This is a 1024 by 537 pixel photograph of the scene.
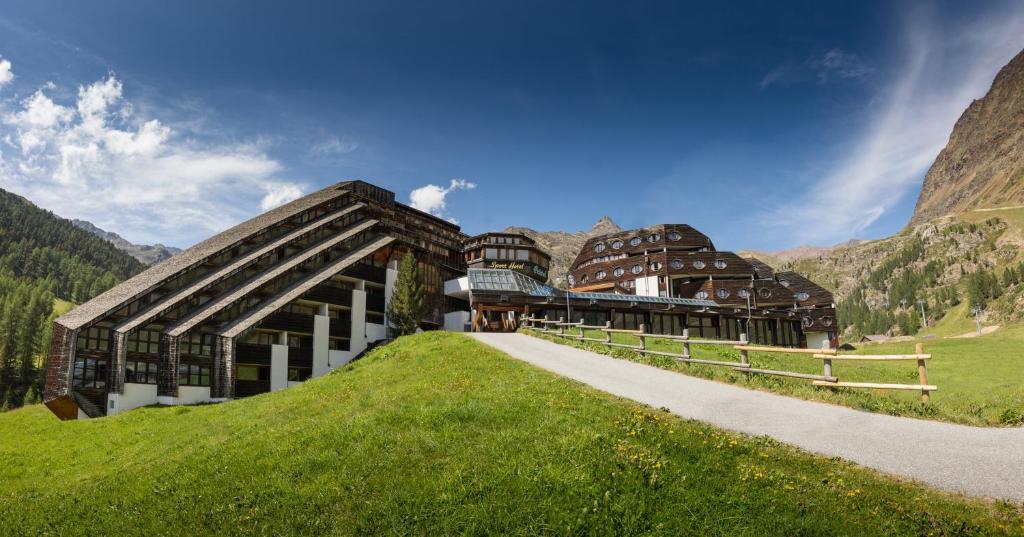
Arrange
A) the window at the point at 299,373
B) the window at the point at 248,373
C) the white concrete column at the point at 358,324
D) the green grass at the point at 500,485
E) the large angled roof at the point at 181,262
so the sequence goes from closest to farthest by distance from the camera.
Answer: the green grass at the point at 500,485
the large angled roof at the point at 181,262
the window at the point at 248,373
the window at the point at 299,373
the white concrete column at the point at 358,324

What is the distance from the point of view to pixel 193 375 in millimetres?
33281

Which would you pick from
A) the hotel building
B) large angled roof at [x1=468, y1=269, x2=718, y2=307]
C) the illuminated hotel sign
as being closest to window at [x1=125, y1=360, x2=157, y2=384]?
the hotel building

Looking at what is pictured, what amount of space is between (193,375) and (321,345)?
8774 millimetres

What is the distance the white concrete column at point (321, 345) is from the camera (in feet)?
129

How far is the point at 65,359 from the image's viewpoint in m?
30.2

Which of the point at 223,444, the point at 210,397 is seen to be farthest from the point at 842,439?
the point at 210,397

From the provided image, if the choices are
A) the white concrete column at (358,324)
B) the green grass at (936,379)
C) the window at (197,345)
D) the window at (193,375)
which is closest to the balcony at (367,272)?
the white concrete column at (358,324)

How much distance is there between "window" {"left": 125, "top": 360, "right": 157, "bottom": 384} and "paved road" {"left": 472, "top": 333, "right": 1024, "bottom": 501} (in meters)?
27.1

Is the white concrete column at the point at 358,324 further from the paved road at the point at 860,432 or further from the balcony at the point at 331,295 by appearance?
the paved road at the point at 860,432

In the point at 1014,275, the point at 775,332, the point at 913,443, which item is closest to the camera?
the point at 913,443

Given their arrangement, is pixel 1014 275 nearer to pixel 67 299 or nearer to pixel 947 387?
pixel 947 387

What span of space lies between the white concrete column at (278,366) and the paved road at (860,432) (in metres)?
24.4

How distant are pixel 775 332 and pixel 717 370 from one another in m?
57.6

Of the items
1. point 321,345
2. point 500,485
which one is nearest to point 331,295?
point 321,345
